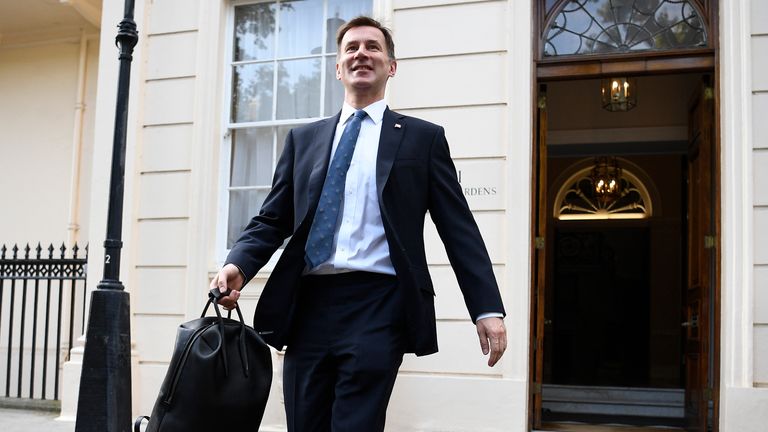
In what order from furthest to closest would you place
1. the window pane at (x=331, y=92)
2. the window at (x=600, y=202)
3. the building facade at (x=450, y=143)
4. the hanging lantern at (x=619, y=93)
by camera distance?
the window at (x=600, y=202) → the hanging lantern at (x=619, y=93) → the window pane at (x=331, y=92) → the building facade at (x=450, y=143)

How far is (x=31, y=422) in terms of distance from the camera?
273 inches

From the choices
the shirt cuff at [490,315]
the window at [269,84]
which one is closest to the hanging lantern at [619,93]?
the window at [269,84]

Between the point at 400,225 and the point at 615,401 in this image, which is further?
the point at 615,401

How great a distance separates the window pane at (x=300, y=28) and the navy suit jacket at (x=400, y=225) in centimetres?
428

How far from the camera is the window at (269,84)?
276 inches

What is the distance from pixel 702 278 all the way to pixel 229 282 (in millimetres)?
4829

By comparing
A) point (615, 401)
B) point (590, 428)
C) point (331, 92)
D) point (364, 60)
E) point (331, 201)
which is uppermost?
point (331, 92)

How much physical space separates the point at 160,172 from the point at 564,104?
A: 5.95 metres

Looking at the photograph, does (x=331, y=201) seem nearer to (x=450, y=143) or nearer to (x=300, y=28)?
(x=450, y=143)

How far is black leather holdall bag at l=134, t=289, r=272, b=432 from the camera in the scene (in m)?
2.48

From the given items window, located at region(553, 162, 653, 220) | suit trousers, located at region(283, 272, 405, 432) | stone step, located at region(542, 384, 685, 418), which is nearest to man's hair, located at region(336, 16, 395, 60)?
suit trousers, located at region(283, 272, 405, 432)

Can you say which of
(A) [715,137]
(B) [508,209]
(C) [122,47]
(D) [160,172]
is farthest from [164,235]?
(A) [715,137]

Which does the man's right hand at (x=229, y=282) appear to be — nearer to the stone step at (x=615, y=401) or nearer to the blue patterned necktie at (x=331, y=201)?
the blue patterned necktie at (x=331, y=201)

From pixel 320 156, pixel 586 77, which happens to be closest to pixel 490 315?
pixel 320 156
